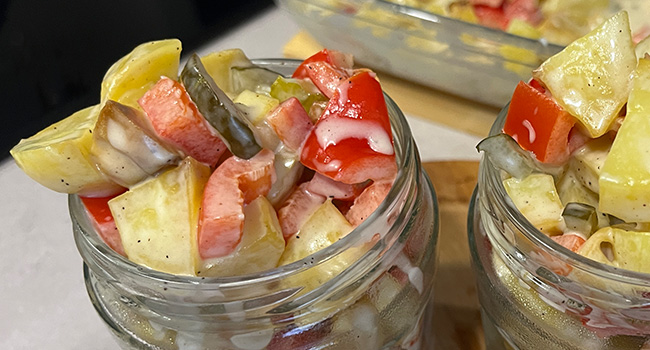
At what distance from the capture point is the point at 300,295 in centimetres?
46

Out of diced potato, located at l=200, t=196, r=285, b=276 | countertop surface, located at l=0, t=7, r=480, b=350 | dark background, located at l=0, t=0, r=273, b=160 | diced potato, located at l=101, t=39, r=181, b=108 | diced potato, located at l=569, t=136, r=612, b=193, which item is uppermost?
diced potato, located at l=101, t=39, r=181, b=108

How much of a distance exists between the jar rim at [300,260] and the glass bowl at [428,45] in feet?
1.16

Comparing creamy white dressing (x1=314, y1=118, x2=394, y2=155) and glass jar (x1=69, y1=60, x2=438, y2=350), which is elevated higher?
creamy white dressing (x1=314, y1=118, x2=394, y2=155)

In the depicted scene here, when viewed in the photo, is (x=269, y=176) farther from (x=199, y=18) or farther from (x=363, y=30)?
(x=199, y=18)

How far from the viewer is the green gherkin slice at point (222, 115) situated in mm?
487

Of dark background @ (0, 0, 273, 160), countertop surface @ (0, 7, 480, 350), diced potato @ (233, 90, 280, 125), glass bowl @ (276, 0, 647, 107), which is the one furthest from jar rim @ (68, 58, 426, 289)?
dark background @ (0, 0, 273, 160)

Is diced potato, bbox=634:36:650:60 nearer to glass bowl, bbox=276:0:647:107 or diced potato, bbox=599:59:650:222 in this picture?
diced potato, bbox=599:59:650:222

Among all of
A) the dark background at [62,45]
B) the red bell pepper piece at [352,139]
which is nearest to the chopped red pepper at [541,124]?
the red bell pepper piece at [352,139]

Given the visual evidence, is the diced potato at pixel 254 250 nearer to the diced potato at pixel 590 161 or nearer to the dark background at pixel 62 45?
the diced potato at pixel 590 161

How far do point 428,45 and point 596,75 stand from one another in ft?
1.40

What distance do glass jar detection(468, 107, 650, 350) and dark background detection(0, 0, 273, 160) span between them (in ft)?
2.29

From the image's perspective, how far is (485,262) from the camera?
0.55 m

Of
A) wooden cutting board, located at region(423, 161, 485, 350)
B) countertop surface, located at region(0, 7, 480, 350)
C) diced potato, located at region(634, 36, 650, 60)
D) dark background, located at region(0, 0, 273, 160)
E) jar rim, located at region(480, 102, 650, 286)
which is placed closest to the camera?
jar rim, located at region(480, 102, 650, 286)

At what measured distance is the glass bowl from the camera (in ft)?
2.81
